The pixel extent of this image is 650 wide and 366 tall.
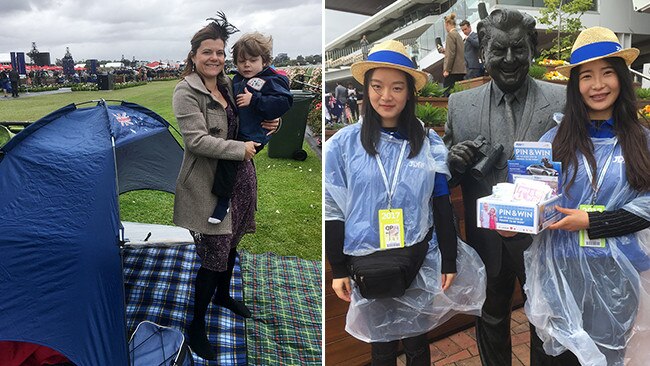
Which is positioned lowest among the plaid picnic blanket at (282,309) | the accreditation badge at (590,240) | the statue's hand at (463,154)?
the plaid picnic blanket at (282,309)

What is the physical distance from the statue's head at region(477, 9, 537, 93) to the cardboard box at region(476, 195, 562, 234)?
0.31 m

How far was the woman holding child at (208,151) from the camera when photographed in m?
1.76

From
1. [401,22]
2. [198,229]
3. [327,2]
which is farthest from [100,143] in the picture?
[401,22]

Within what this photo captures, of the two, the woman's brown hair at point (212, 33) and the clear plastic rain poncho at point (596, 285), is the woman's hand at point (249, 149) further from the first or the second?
the clear plastic rain poncho at point (596, 285)

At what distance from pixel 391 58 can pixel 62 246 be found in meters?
1.23

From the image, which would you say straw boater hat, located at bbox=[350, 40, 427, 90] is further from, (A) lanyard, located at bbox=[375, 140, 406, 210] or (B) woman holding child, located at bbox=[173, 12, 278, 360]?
(B) woman holding child, located at bbox=[173, 12, 278, 360]

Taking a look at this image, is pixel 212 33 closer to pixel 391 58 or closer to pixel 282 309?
pixel 391 58

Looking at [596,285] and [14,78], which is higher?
[14,78]

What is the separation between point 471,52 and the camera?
132cm

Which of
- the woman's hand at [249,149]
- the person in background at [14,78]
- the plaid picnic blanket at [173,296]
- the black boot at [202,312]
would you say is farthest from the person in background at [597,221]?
the person in background at [14,78]

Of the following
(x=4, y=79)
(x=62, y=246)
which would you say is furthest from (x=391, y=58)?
(x=4, y=79)

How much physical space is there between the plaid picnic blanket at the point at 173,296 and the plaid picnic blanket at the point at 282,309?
8cm

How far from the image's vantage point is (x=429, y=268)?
140 cm

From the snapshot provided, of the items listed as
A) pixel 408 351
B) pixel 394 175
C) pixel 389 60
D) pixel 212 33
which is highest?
pixel 212 33
